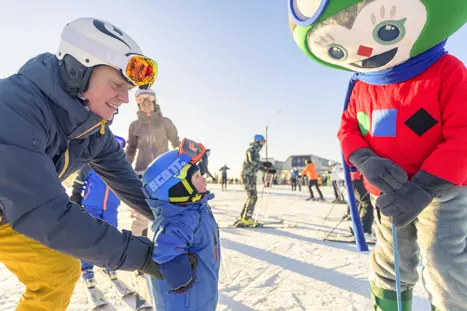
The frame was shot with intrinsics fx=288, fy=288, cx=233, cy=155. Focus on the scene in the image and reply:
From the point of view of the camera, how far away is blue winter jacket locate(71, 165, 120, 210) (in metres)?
2.87

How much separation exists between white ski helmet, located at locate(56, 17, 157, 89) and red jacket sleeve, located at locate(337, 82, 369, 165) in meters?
1.14

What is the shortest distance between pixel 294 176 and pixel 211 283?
66.0ft

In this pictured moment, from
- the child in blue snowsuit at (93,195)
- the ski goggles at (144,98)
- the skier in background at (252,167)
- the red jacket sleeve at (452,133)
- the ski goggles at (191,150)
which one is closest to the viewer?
the red jacket sleeve at (452,133)

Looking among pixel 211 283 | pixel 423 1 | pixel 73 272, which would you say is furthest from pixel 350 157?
pixel 73 272

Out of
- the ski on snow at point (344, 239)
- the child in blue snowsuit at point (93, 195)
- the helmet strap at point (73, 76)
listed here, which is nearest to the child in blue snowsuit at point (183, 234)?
the helmet strap at point (73, 76)

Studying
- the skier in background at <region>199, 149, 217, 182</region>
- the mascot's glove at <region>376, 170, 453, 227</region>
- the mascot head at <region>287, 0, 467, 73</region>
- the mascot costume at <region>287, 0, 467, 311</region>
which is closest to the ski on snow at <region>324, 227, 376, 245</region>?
the mascot costume at <region>287, 0, 467, 311</region>

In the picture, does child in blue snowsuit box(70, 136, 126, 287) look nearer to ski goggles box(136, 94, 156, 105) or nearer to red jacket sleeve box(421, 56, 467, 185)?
ski goggles box(136, 94, 156, 105)

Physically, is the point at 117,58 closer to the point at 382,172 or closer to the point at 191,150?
the point at 191,150

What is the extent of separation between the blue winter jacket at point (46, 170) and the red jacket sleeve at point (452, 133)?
1335 mm

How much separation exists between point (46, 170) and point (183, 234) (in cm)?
66

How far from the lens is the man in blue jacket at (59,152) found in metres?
1.06

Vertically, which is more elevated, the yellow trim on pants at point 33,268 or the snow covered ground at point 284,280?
the yellow trim on pants at point 33,268

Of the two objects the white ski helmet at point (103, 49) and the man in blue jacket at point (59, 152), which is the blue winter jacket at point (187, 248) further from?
the white ski helmet at point (103, 49)

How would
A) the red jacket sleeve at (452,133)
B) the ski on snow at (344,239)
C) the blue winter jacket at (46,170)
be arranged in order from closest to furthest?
the blue winter jacket at (46,170) < the red jacket sleeve at (452,133) < the ski on snow at (344,239)
